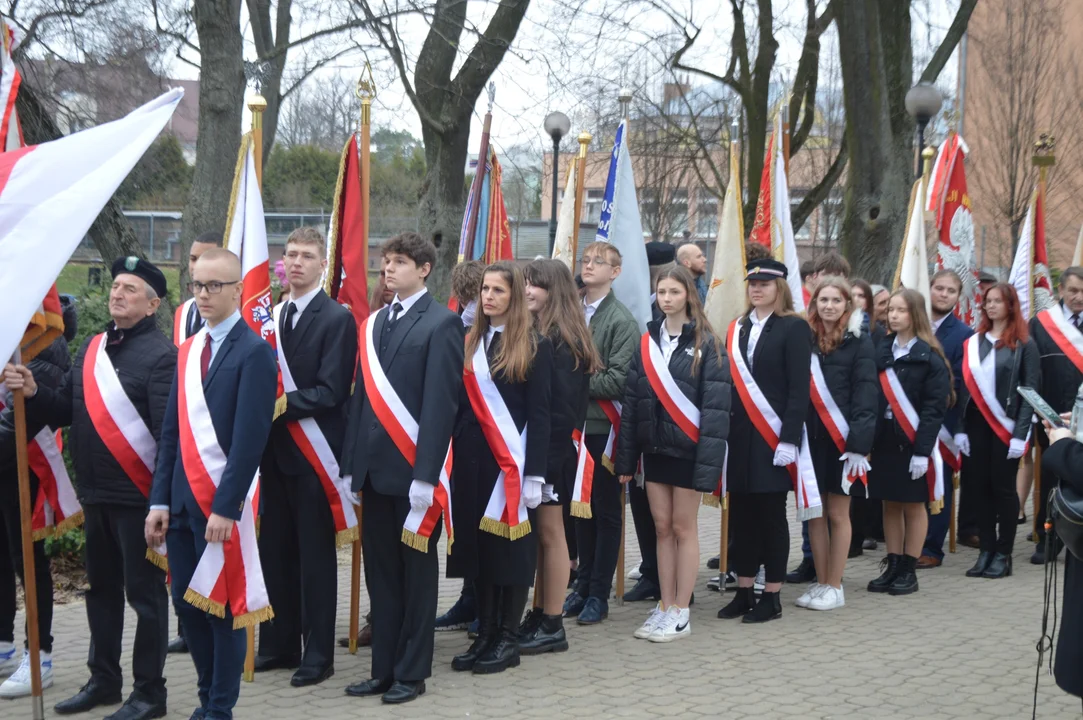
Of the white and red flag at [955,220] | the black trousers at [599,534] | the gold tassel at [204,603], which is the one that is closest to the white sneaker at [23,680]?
the gold tassel at [204,603]

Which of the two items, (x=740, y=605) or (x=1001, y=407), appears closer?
(x=740, y=605)

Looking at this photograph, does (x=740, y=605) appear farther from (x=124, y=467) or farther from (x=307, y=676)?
(x=124, y=467)

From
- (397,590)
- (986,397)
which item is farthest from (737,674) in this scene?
(986,397)

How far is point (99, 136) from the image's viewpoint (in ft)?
14.9

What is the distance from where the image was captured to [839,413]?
24.8ft

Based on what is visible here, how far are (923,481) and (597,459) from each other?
2.18 m

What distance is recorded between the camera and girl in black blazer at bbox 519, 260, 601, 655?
624cm

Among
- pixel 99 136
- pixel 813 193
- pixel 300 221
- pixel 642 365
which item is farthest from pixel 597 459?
pixel 300 221

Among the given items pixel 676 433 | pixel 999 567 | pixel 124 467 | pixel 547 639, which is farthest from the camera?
pixel 999 567

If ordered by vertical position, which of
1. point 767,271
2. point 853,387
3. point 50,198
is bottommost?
point 853,387

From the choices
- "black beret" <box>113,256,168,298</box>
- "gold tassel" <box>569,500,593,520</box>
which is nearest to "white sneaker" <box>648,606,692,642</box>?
"gold tassel" <box>569,500,593,520</box>

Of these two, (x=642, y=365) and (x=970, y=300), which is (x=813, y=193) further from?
(x=642, y=365)

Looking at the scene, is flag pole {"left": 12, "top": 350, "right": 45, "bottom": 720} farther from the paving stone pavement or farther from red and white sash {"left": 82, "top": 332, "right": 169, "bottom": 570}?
the paving stone pavement

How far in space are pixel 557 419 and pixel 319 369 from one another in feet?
3.97
